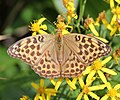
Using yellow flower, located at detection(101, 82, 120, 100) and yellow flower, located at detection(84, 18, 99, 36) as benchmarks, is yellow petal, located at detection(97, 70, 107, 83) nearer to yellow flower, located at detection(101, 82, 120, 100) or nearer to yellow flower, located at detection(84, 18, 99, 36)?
yellow flower, located at detection(101, 82, 120, 100)

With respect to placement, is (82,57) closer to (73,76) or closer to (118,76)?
(73,76)

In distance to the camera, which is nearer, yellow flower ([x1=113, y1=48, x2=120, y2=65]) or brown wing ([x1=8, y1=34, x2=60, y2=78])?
brown wing ([x1=8, y1=34, x2=60, y2=78])

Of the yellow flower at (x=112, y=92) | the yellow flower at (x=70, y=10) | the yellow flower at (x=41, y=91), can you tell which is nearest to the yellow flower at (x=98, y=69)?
the yellow flower at (x=112, y=92)

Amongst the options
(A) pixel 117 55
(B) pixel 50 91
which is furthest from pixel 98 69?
(B) pixel 50 91

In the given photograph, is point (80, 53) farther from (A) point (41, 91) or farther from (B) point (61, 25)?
(A) point (41, 91)

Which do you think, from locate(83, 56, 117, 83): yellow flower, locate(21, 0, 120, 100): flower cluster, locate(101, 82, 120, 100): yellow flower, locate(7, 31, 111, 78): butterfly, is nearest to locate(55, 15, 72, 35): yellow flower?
locate(21, 0, 120, 100): flower cluster

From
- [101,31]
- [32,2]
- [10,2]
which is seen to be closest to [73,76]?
[101,31]
